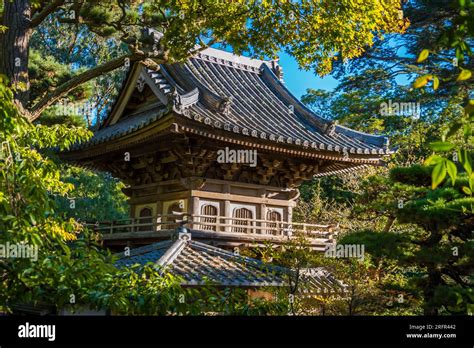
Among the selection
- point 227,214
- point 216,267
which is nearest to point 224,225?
point 227,214

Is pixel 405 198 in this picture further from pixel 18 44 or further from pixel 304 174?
pixel 18 44

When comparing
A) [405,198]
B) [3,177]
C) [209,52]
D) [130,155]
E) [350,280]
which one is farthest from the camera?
[209,52]

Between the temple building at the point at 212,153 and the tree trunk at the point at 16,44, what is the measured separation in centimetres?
250

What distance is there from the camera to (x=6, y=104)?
362 centimetres

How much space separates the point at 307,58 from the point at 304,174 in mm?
4063

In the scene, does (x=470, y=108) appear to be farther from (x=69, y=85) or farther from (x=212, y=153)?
(x=212, y=153)

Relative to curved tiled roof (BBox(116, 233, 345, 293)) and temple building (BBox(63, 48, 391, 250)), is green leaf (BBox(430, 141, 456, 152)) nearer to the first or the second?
curved tiled roof (BBox(116, 233, 345, 293))

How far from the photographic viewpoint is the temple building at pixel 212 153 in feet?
35.3

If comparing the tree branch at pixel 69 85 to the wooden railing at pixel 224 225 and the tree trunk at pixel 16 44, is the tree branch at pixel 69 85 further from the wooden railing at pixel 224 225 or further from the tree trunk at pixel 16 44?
the wooden railing at pixel 224 225

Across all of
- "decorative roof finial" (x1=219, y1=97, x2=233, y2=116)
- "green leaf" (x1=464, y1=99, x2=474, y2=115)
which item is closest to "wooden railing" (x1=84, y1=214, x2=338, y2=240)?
"decorative roof finial" (x1=219, y1=97, x2=233, y2=116)

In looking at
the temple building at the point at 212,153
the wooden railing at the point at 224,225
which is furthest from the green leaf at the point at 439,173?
the wooden railing at the point at 224,225

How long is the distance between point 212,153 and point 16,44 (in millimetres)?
4462

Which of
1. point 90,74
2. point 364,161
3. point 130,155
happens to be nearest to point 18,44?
point 90,74

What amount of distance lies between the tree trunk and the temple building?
8.22 ft
